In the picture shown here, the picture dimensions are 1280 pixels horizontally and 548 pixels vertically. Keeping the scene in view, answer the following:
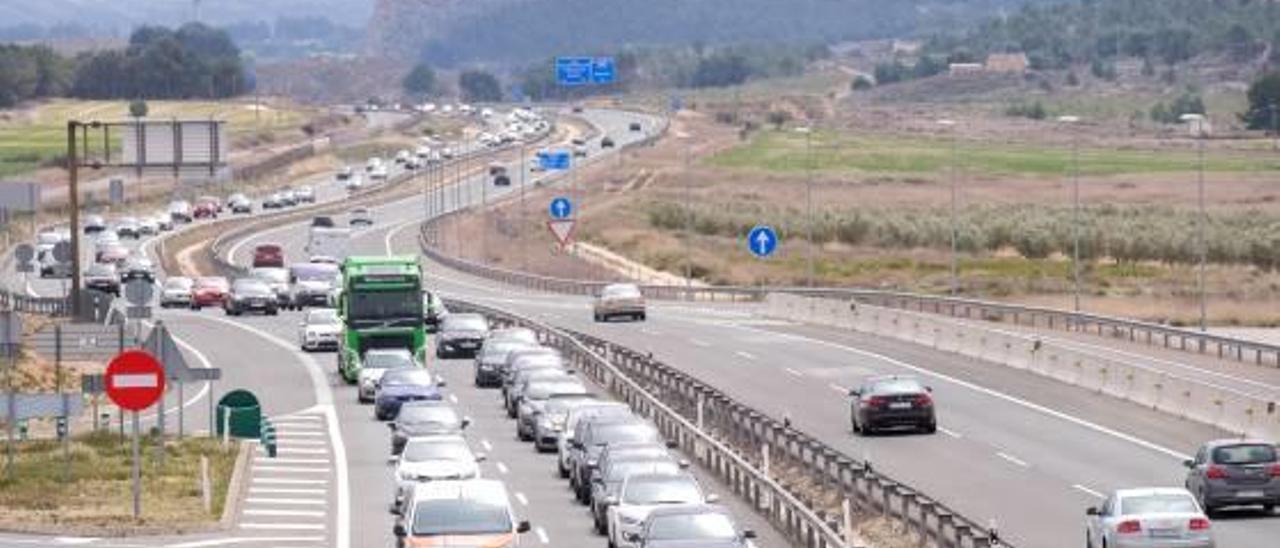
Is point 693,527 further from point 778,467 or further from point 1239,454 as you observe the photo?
point 778,467

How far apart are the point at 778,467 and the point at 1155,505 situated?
13894 millimetres

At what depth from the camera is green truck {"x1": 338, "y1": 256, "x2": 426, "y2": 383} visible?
6812cm

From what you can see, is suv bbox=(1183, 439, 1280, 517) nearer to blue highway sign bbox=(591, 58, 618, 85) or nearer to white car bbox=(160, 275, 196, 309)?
white car bbox=(160, 275, 196, 309)

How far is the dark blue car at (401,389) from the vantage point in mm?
57500

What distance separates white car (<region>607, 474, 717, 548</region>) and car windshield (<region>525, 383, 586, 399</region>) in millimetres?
17063

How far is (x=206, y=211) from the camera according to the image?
178375 millimetres

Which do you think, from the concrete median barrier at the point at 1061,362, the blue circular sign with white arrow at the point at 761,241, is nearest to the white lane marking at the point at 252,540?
the concrete median barrier at the point at 1061,362

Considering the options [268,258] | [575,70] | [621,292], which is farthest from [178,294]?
[268,258]

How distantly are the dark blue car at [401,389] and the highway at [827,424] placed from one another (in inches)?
21.0

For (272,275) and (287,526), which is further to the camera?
(272,275)

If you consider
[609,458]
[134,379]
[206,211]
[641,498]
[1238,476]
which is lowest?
[1238,476]

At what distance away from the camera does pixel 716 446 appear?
4603cm

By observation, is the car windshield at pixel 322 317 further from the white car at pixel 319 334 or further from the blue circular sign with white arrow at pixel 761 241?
the blue circular sign with white arrow at pixel 761 241

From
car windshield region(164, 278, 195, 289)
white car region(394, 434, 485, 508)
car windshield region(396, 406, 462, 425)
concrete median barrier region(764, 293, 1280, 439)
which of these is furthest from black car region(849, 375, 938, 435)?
car windshield region(164, 278, 195, 289)
